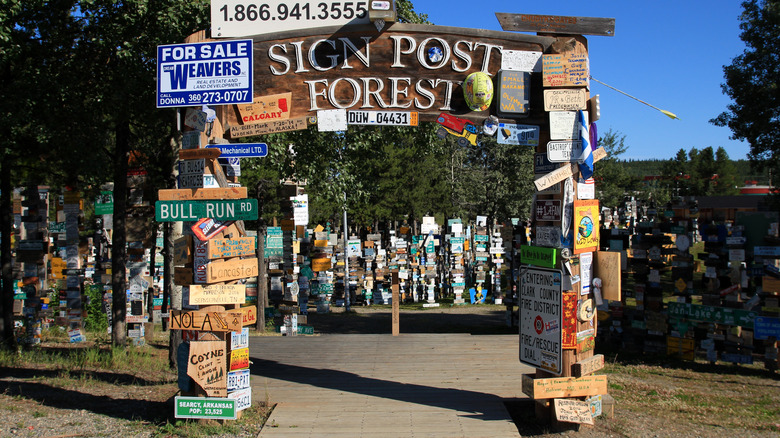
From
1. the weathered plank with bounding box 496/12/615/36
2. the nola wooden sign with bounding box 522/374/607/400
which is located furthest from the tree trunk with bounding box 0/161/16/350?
the nola wooden sign with bounding box 522/374/607/400

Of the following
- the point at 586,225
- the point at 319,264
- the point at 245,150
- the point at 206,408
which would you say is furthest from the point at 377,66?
the point at 319,264

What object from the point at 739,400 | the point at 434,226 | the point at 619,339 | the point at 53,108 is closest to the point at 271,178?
the point at 434,226

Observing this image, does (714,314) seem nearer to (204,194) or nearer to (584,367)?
(584,367)

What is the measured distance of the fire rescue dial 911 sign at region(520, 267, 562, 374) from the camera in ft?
19.7

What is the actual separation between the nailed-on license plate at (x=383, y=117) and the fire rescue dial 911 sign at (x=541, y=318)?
7.34 feet

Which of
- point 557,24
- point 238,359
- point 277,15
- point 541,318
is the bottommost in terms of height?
point 238,359

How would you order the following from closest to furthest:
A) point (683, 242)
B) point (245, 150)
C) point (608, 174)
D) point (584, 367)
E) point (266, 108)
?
point (584, 367)
point (245, 150)
point (266, 108)
point (683, 242)
point (608, 174)

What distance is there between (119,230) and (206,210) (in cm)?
548

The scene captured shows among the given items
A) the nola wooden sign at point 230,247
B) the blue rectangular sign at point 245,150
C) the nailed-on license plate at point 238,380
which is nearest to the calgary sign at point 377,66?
the blue rectangular sign at point 245,150

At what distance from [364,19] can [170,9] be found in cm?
376

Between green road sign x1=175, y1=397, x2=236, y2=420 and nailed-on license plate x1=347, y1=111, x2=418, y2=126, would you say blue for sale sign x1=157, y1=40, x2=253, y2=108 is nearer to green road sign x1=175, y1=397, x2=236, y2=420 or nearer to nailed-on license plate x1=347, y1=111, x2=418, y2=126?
nailed-on license plate x1=347, y1=111, x2=418, y2=126

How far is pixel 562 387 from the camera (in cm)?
594

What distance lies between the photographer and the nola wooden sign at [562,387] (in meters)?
5.89

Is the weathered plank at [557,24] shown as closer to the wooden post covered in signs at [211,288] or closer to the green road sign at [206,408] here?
the wooden post covered in signs at [211,288]
